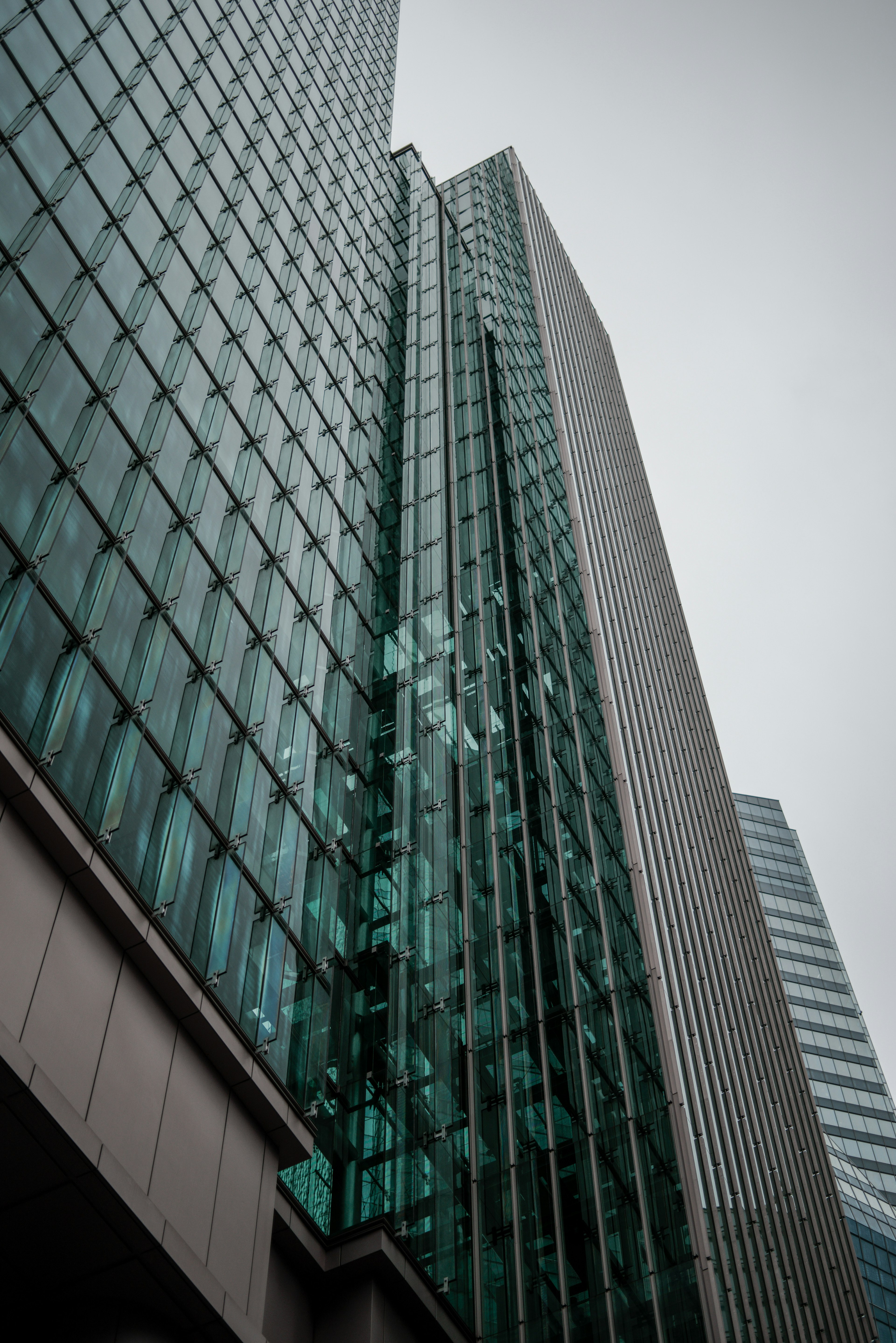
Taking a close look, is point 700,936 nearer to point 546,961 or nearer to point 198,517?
point 546,961

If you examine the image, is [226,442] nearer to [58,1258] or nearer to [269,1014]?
[269,1014]

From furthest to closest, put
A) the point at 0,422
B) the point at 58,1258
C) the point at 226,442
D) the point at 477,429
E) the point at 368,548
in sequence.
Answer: the point at 477,429
the point at 368,548
the point at 226,442
the point at 0,422
the point at 58,1258

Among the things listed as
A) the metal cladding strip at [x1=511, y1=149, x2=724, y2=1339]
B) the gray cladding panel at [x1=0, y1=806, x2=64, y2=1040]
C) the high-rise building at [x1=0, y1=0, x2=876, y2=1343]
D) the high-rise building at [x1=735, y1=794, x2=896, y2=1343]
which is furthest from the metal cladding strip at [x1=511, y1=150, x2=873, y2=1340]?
the high-rise building at [x1=735, y1=794, x2=896, y2=1343]

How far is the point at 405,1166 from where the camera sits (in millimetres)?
23781

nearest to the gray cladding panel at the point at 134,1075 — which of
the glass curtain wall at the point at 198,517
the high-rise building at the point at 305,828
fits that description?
the high-rise building at the point at 305,828

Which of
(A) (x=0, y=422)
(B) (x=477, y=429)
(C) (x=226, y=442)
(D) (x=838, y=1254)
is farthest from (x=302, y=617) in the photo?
(D) (x=838, y=1254)

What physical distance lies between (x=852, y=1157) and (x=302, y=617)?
70.1 meters

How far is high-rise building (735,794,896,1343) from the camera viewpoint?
75000 millimetres

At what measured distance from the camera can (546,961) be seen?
98.2 feet

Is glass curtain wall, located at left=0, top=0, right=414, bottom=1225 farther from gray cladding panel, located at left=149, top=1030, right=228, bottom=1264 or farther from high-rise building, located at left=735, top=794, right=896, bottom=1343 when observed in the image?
high-rise building, located at left=735, top=794, right=896, bottom=1343

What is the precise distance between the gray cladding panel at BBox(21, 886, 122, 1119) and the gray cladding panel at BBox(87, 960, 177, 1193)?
191mm

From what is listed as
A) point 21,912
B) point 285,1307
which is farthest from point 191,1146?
point 21,912

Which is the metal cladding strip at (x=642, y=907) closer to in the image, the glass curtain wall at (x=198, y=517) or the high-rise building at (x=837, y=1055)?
the glass curtain wall at (x=198, y=517)

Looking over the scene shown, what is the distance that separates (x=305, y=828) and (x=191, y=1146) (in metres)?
8.69
